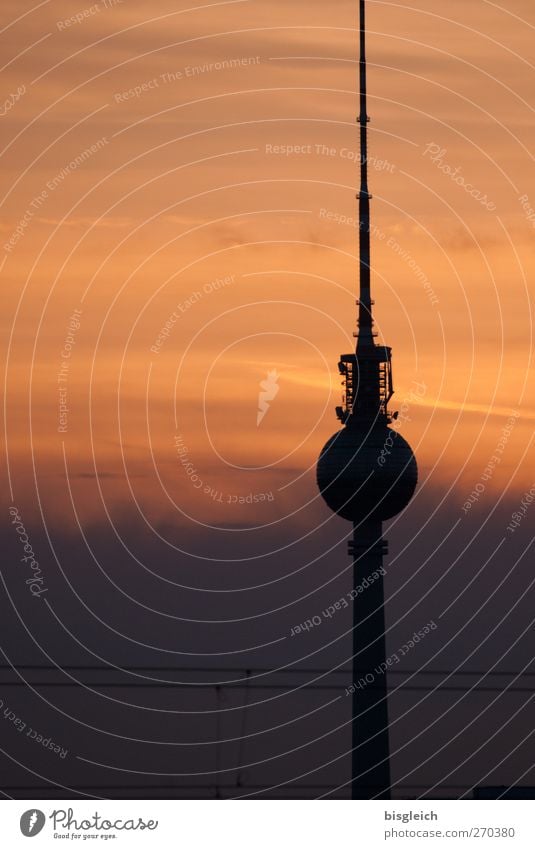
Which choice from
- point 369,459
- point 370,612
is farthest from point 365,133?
point 370,612

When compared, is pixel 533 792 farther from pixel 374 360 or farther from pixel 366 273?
pixel 366 273

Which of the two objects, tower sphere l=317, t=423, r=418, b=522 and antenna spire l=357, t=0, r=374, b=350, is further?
tower sphere l=317, t=423, r=418, b=522

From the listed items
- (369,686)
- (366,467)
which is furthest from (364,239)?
(369,686)
